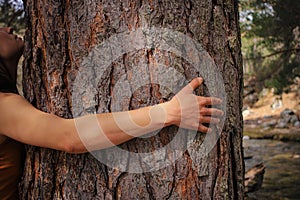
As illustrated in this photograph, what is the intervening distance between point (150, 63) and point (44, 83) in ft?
1.36

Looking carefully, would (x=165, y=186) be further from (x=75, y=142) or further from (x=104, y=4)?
(x=104, y=4)

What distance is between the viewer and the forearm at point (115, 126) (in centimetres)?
130

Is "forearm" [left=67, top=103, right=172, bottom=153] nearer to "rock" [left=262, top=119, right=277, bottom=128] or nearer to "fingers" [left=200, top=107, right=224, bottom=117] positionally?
"fingers" [left=200, top=107, right=224, bottom=117]

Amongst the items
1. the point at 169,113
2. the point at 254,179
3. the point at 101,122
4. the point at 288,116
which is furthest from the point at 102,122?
the point at 288,116

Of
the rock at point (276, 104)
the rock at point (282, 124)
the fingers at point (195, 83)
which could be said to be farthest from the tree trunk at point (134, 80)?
the rock at point (276, 104)

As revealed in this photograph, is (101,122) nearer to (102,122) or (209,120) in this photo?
(102,122)

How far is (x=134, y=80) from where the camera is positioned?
4.38ft

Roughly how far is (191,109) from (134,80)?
0.72 feet

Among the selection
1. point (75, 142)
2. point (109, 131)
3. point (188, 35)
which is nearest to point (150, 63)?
point (188, 35)

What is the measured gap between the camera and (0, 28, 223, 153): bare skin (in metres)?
1.29

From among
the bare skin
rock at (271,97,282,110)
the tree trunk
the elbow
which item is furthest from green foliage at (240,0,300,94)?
rock at (271,97,282,110)

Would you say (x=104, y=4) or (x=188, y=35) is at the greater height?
(x=104, y=4)

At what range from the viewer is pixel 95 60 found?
1357 mm

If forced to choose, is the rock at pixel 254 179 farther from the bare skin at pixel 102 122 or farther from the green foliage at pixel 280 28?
the bare skin at pixel 102 122
